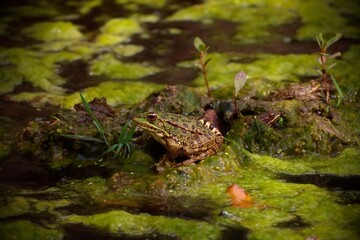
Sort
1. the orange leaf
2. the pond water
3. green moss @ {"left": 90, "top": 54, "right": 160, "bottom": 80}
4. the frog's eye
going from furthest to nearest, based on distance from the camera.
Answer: green moss @ {"left": 90, "top": 54, "right": 160, "bottom": 80} → the frog's eye → the orange leaf → the pond water

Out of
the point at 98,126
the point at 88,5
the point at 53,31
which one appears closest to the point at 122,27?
the point at 53,31

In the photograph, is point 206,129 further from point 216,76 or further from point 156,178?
point 216,76

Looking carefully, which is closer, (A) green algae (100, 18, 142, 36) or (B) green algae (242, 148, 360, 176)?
(B) green algae (242, 148, 360, 176)

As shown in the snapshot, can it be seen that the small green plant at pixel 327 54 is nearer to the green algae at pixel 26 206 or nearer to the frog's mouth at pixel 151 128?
the frog's mouth at pixel 151 128

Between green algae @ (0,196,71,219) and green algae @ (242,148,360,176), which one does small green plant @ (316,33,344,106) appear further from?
green algae @ (0,196,71,219)

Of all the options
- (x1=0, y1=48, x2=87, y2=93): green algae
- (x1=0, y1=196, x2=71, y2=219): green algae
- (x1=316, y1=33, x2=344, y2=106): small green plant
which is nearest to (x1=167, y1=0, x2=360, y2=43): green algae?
(x1=0, y1=48, x2=87, y2=93): green algae

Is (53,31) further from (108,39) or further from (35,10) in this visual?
(35,10)
